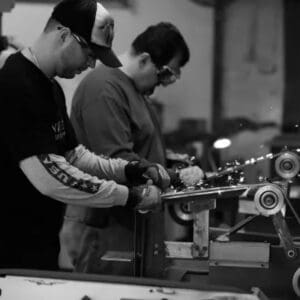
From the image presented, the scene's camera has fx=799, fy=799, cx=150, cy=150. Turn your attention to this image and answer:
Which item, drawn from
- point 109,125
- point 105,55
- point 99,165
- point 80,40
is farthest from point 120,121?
point 80,40

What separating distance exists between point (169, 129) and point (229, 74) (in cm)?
46

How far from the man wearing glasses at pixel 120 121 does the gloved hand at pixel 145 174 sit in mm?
145

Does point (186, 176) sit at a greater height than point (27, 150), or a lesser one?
greater

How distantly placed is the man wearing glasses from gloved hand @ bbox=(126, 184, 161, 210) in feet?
0.99

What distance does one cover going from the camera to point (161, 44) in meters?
3.01

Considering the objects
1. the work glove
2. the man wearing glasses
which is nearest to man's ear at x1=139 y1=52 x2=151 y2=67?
the man wearing glasses

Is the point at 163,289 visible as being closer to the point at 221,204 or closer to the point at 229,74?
the point at 221,204

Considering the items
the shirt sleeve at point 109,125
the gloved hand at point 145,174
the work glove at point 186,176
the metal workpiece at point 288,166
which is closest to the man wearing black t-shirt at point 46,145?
the gloved hand at point 145,174

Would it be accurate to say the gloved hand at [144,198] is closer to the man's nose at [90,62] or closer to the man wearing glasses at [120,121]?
the man wearing glasses at [120,121]

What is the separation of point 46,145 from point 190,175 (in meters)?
0.77

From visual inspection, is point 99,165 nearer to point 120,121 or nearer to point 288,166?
point 120,121

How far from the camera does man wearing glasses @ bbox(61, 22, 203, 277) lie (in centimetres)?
288

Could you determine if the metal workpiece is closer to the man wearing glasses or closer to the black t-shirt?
the man wearing glasses

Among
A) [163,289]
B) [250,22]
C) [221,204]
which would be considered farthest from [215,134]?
[163,289]
